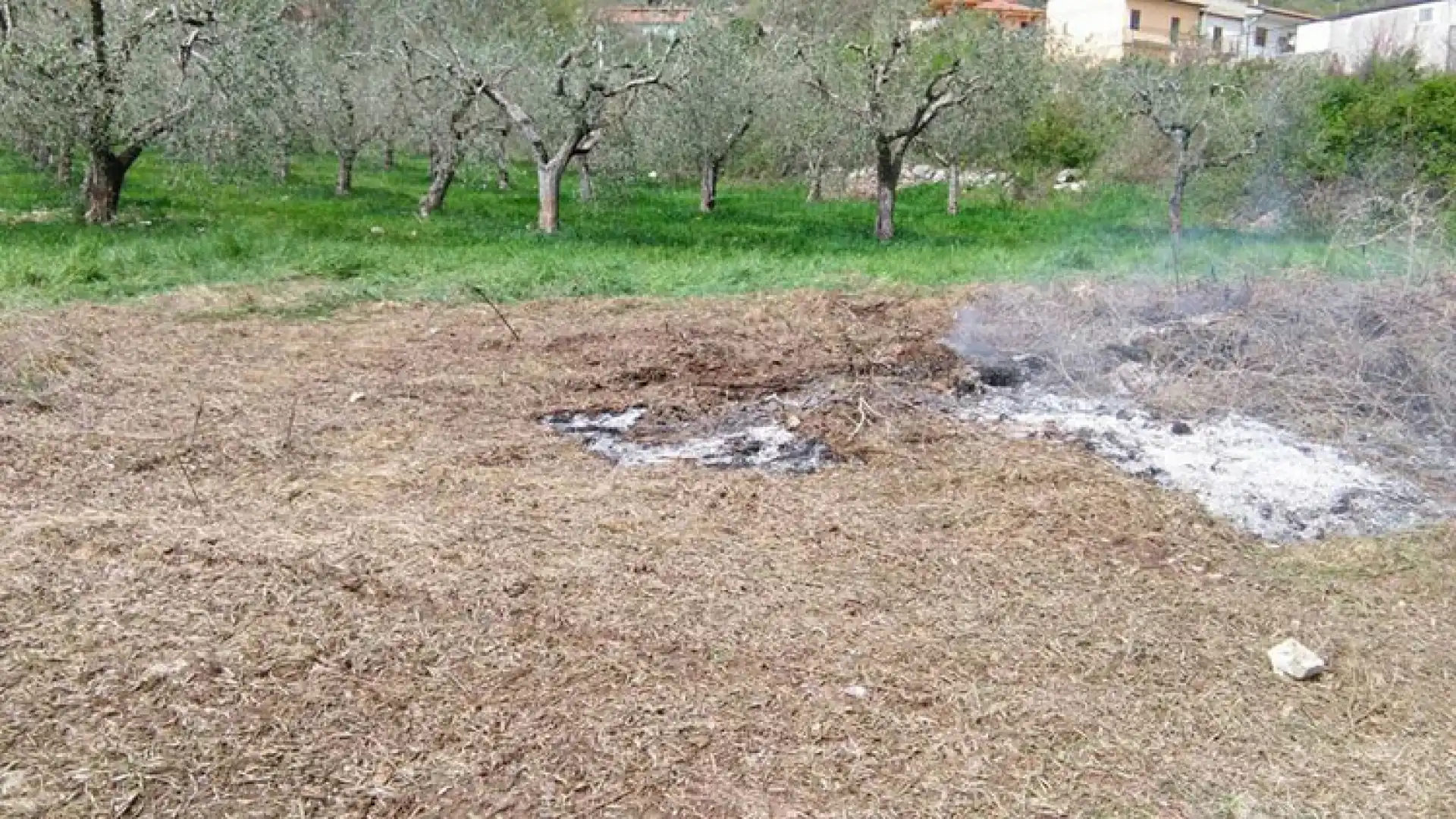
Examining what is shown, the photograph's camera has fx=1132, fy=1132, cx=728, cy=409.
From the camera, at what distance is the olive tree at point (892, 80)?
14.5m

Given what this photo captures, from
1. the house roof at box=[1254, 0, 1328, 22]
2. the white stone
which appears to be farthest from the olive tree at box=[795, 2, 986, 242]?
the house roof at box=[1254, 0, 1328, 22]

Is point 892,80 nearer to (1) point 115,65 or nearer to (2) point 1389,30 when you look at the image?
(1) point 115,65

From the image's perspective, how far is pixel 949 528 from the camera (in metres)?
4.59

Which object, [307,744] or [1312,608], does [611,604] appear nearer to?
[307,744]

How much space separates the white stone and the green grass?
17.9 feet

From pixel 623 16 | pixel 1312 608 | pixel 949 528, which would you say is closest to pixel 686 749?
pixel 949 528

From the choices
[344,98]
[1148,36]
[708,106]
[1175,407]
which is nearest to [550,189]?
[708,106]

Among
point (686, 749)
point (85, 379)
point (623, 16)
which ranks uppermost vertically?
point (623, 16)

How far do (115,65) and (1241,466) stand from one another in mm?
11512

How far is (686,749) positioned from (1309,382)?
15.5 ft

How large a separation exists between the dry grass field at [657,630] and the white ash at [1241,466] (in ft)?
0.72

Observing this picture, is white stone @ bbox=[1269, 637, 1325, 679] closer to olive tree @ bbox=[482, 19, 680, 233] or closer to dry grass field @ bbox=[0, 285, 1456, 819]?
dry grass field @ bbox=[0, 285, 1456, 819]

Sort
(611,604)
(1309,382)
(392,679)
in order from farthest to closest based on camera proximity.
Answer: (1309,382), (611,604), (392,679)

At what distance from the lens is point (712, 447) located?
5633mm
